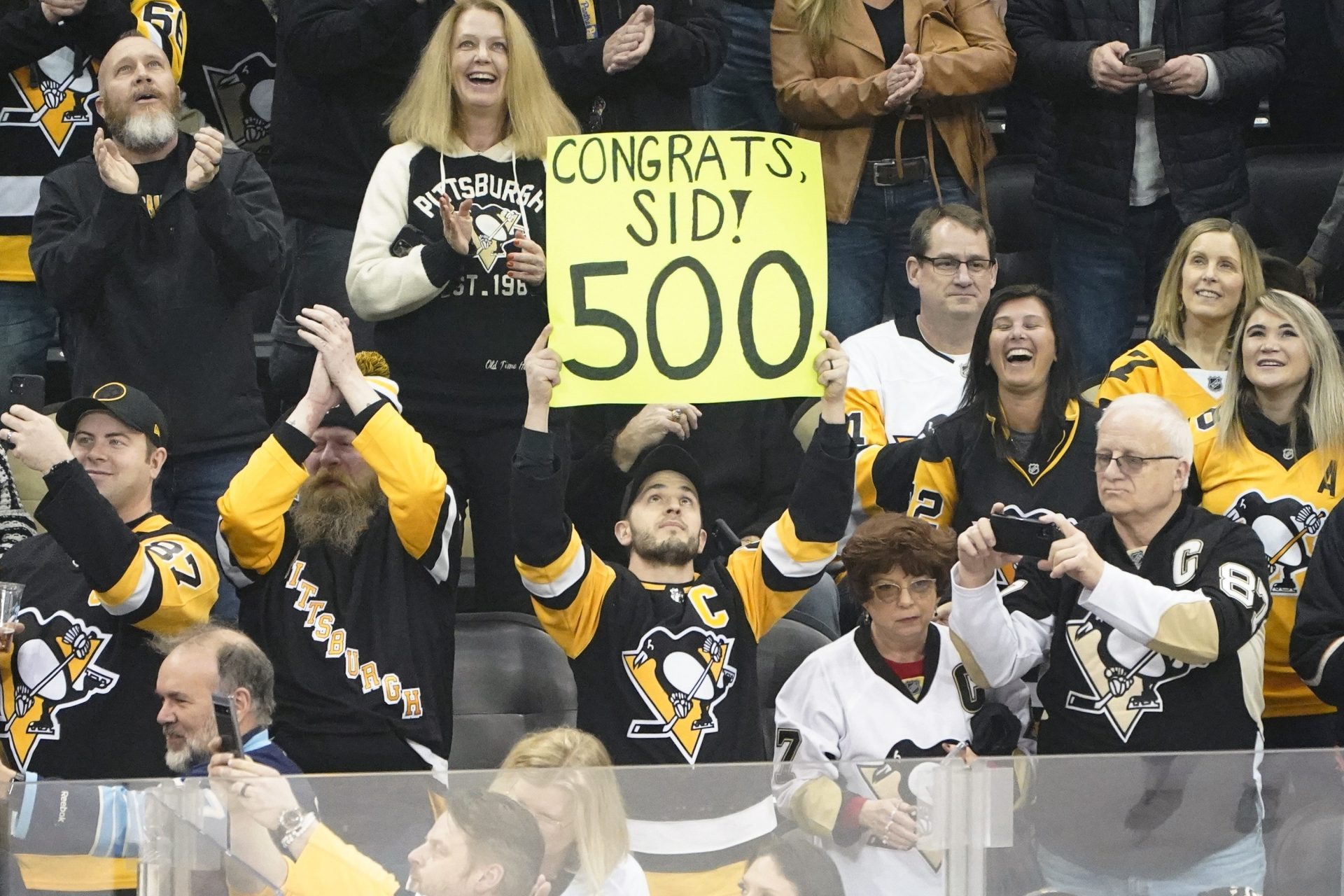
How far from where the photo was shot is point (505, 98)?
231 inches

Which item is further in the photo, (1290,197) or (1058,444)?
(1290,197)

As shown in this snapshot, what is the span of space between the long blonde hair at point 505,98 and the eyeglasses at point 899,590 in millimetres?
1573

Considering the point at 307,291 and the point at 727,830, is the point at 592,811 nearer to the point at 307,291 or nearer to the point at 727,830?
the point at 727,830

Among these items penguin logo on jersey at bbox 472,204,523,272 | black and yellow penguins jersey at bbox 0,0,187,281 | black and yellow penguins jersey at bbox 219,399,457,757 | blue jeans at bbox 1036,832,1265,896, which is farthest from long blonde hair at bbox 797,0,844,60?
blue jeans at bbox 1036,832,1265,896

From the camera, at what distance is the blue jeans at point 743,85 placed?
709 centimetres

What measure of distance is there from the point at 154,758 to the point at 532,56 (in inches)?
85.6

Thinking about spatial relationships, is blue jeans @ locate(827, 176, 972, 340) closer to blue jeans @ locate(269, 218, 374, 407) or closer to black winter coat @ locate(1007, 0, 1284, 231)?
black winter coat @ locate(1007, 0, 1284, 231)

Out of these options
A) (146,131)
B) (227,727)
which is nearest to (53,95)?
(146,131)

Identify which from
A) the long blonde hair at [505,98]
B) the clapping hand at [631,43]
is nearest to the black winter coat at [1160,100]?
the clapping hand at [631,43]

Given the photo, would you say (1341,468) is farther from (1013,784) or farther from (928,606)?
(1013,784)

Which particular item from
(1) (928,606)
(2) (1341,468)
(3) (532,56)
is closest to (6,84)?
(3) (532,56)

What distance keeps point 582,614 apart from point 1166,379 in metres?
1.73

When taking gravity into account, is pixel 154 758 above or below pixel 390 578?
below

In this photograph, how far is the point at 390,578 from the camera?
5.22 meters
